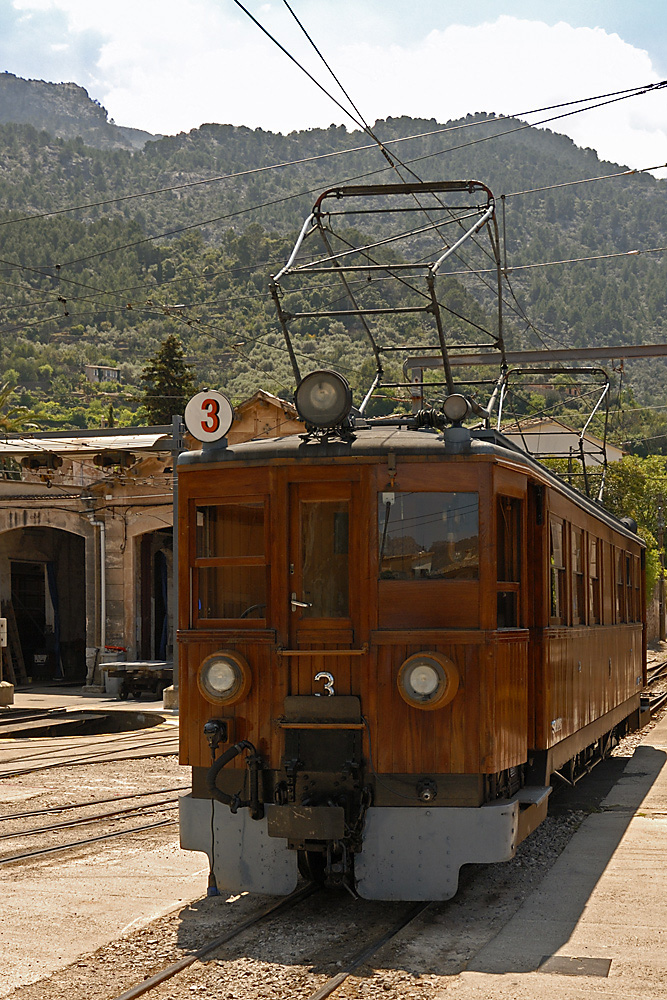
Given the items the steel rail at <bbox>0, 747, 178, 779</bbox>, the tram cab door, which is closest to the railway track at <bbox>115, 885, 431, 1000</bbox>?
the tram cab door

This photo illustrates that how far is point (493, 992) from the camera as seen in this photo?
6.03 m

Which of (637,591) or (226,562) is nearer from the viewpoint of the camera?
(226,562)

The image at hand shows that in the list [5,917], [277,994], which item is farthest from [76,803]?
[277,994]

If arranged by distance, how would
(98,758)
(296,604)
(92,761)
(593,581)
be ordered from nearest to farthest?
(296,604)
(593,581)
(92,761)
(98,758)

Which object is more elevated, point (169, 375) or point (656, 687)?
point (169, 375)

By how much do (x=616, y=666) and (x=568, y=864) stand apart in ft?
15.9

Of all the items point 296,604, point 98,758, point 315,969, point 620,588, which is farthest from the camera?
point 98,758

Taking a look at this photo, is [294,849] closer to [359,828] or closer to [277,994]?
[359,828]

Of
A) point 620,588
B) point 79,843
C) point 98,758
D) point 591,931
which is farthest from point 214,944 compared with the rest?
point 98,758

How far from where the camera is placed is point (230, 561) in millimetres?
7809

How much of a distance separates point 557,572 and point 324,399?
107 inches

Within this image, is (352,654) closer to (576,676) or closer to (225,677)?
(225,677)

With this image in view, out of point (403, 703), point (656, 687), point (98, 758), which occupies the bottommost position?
point (656, 687)

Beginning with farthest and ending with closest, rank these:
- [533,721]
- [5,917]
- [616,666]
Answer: [616,666], [533,721], [5,917]
